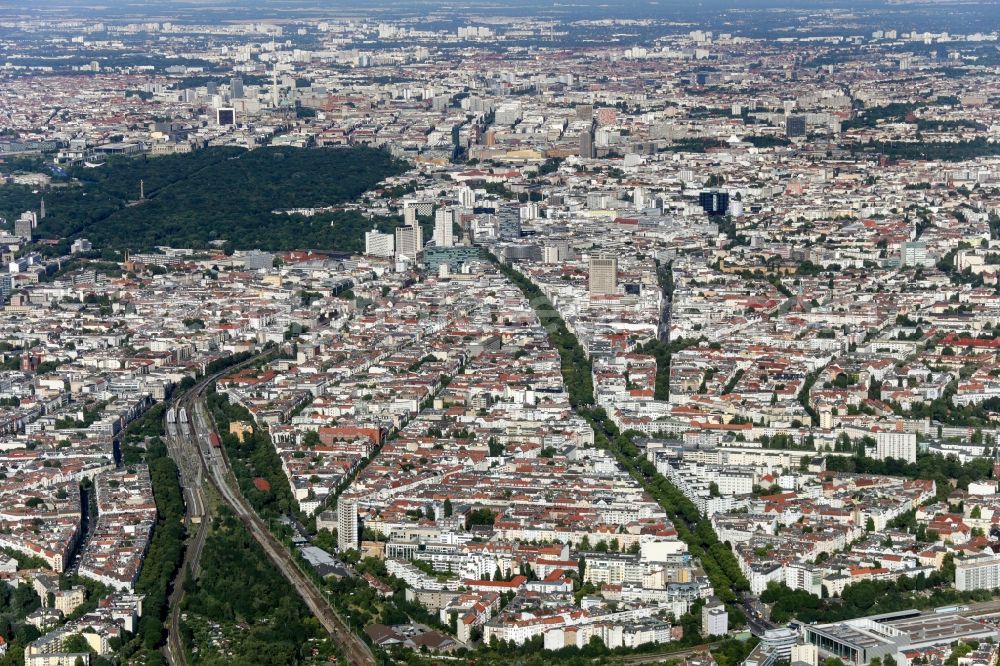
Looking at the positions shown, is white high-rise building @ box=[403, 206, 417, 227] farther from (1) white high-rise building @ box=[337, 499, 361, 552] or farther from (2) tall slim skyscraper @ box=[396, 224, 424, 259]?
(1) white high-rise building @ box=[337, 499, 361, 552]

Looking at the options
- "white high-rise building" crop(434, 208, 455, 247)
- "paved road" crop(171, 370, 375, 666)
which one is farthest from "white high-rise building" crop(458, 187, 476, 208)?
"paved road" crop(171, 370, 375, 666)

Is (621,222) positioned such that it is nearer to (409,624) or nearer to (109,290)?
(109,290)

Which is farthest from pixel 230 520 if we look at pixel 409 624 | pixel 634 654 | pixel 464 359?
pixel 464 359

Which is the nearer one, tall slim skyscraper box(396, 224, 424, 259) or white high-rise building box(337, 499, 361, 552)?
white high-rise building box(337, 499, 361, 552)

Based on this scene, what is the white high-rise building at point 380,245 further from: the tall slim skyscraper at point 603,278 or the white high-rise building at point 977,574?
the white high-rise building at point 977,574

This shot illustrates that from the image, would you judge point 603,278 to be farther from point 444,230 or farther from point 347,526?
point 347,526
